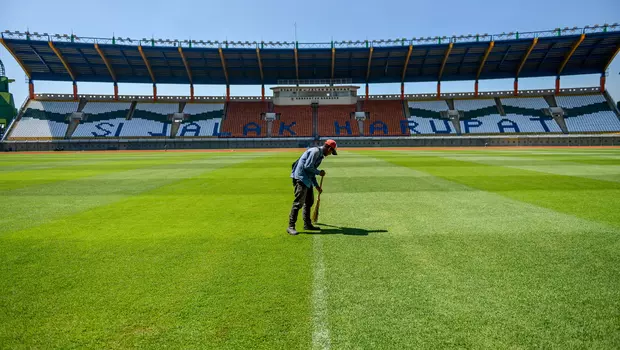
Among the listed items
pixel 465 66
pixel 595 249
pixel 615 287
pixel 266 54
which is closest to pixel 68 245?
pixel 615 287

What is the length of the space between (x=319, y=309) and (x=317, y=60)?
5441cm

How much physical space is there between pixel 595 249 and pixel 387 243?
3.07m

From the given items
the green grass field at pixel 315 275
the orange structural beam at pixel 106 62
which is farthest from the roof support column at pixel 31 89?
the green grass field at pixel 315 275

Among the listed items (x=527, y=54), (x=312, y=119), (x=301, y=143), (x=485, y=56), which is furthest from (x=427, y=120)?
(x=301, y=143)

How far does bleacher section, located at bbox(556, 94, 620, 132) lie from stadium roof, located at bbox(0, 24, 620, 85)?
4.16m

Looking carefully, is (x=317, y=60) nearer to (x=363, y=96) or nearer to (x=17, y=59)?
(x=363, y=96)

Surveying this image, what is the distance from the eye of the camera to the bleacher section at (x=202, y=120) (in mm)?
52969

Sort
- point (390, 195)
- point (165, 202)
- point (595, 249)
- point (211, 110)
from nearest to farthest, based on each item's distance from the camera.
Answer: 1. point (595, 249)
2. point (165, 202)
3. point (390, 195)
4. point (211, 110)

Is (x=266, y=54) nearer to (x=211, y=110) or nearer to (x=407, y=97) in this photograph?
(x=211, y=110)

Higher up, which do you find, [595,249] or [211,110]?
[211,110]

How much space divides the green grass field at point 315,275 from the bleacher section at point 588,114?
5144 centimetres

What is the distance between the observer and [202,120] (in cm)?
5562

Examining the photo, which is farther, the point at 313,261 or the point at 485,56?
the point at 485,56

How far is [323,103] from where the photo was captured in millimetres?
59938
